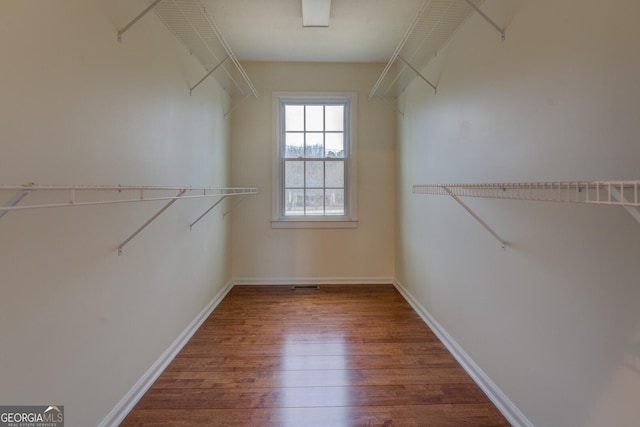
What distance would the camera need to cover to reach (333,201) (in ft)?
12.7

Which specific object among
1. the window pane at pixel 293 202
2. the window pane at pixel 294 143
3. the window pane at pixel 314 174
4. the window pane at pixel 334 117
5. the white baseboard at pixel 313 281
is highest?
the window pane at pixel 334 117

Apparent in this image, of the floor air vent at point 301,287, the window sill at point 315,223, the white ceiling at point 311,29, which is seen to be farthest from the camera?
the window sill at point 315,223

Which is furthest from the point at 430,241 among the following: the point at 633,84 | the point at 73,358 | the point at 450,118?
the point at 73,358

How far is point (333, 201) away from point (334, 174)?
0.33 meters

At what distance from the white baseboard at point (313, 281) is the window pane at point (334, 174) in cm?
116

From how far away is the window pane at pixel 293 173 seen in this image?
151 inches

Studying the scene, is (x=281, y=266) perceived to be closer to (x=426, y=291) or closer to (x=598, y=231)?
(x=426, y=291)

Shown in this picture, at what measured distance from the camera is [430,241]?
2.69 m

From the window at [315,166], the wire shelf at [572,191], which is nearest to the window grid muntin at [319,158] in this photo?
the window at [315,166]

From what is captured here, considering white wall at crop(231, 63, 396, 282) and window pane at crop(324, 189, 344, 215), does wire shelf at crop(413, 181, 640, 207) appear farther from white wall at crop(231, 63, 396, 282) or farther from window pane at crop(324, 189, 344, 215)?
window pane at crop(324, 189, 344, 215)

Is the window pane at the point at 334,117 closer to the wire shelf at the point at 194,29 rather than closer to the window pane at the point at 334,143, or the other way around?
the window pane at the point at 334,143

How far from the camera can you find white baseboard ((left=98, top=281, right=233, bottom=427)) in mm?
1526

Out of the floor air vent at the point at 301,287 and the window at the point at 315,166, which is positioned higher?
the window at the point at 315,166

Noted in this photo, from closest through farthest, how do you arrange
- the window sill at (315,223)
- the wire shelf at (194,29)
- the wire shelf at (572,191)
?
the wire shelf at (572,191) → the wire shelf at (194,29) → the window sill at (315,223)
